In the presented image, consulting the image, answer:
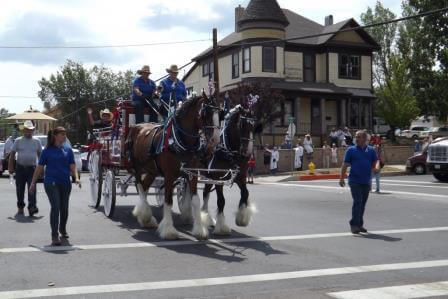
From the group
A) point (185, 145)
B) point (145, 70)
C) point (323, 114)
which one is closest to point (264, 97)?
point (323, 114)

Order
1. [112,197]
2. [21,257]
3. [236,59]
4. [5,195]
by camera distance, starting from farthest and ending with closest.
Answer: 1. [236,59]
2. [5,195]
3. [112,197]
4. [21,257]

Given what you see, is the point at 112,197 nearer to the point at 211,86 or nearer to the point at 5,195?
the point at 211,86

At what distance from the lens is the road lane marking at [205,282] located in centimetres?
638

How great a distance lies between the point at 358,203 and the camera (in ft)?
35.3

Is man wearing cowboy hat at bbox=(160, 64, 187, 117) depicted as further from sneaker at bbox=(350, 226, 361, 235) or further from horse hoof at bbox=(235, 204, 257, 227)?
sneaker at bbox=(350, 226, 361, 235)

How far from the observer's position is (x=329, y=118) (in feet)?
144

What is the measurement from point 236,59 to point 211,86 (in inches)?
1313

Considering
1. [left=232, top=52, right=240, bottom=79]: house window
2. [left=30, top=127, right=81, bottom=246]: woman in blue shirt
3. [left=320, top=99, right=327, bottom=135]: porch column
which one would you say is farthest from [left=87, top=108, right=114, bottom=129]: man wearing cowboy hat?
[left=320, top=99, right=327, bottom=135]: porch column

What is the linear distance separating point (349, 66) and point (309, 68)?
339cm

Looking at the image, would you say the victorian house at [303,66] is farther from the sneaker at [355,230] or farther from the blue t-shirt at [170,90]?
the sneaker at [355,230]

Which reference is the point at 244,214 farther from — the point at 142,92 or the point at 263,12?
the point at 263,12

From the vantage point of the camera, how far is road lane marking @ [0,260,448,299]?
6.38m

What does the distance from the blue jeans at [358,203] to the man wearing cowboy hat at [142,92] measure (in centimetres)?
439

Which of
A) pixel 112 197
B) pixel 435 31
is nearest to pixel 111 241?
pixel 112 197
